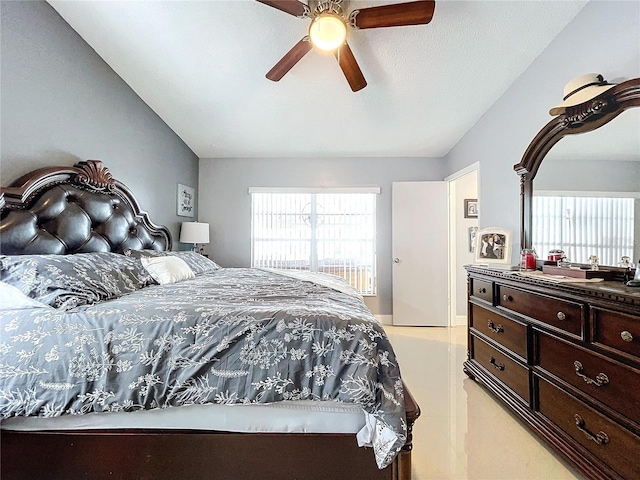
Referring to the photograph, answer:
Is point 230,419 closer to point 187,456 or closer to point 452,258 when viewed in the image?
point 187,456

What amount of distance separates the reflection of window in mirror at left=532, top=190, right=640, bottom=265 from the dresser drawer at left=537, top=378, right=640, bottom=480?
852mm

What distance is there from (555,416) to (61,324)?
99.2 inches

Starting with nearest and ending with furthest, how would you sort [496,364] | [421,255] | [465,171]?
[496,364], [465,171], [421,255]

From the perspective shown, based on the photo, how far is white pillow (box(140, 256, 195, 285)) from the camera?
2426 mm

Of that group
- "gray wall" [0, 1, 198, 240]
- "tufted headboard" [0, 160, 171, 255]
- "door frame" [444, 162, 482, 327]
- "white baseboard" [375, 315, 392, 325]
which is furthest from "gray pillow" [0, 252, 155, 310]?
"door frame" [444, 162, 482, 327]

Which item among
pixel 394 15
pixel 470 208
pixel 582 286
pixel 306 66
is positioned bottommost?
pixel 582 286

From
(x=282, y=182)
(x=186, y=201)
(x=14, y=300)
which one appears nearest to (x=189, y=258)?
(x=186, y=201)

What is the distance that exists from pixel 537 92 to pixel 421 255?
237 centimetres

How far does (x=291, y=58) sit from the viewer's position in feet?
7.55

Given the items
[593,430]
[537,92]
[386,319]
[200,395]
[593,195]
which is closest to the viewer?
[200,395]

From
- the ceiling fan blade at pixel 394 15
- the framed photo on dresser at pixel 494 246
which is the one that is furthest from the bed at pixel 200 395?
the framed photo on dresser at pixel 494 246

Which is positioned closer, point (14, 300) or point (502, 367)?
point (14, 300)

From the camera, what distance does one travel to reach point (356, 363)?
1.26m

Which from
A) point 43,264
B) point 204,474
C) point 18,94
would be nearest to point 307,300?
point 204,474
